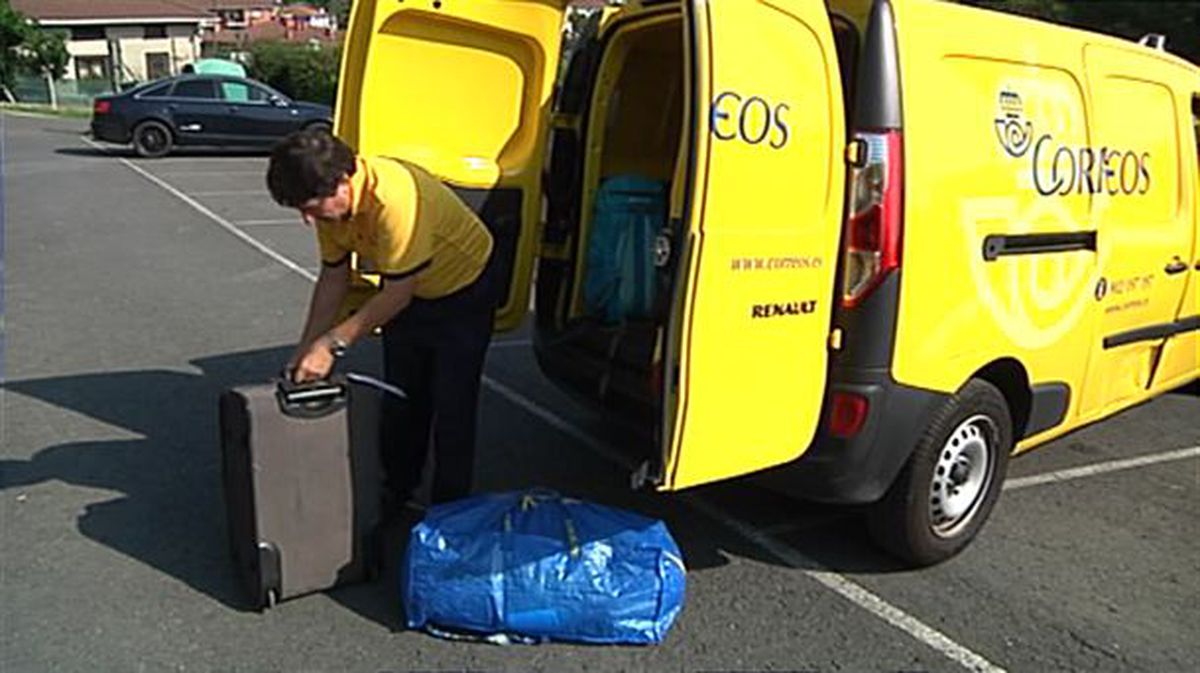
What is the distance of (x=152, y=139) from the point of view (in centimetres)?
1866

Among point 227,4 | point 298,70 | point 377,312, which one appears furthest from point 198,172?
point 227,4

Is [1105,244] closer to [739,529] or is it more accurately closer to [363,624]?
[739,529]

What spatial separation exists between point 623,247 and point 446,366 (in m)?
1.09

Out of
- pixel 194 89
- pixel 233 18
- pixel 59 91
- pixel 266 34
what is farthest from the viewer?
pixel 233 18

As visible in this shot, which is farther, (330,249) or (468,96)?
(468,96)

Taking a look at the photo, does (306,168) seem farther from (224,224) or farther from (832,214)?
(224,224)

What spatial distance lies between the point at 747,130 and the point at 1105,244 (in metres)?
2.07

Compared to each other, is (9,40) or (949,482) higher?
(9,40)

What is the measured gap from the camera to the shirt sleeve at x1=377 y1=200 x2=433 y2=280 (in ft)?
10.5

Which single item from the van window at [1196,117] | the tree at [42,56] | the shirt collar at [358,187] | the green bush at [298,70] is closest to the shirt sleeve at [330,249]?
the shirt collar at [358,187]

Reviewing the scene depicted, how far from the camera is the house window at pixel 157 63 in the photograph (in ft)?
187

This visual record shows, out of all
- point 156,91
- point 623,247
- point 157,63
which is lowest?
point 623,247

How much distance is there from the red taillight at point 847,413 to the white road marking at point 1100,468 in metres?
1.71

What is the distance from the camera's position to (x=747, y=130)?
286 centimetres
